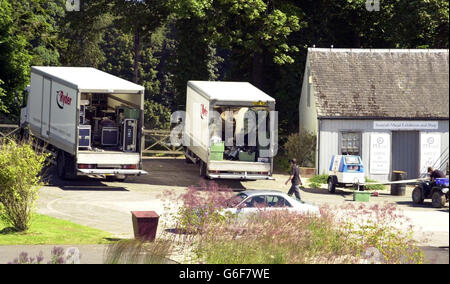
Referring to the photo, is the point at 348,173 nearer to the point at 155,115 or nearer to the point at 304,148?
the point at 304,148

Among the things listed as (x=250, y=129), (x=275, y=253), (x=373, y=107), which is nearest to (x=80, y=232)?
(x=275, y=253)

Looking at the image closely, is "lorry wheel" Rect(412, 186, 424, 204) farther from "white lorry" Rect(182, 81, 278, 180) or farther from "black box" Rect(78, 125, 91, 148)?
"black box" Rect(78, 125, 91, 148)

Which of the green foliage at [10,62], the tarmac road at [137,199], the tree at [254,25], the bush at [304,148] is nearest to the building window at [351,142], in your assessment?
the bush at [304,148]

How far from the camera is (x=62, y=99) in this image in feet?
110

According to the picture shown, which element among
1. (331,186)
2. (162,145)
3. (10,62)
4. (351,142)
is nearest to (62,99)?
(331,186)

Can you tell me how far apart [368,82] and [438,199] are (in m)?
10.8

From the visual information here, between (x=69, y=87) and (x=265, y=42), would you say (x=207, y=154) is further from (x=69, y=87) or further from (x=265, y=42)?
(x=265, y=42)

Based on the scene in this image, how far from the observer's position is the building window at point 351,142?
4034 centimetres

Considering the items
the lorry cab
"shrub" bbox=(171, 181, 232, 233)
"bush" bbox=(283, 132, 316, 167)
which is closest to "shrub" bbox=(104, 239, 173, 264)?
"shrub" bbox=(171, 181, 232, 233)

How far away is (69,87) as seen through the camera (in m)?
32.9

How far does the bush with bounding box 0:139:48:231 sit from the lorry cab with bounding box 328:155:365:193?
16.0 m

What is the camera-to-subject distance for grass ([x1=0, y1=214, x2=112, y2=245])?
22.0 m

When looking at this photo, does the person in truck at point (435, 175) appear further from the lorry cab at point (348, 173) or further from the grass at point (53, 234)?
the grass at point (53, 234)

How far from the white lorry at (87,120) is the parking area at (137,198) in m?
0.84
